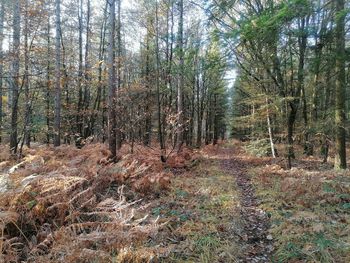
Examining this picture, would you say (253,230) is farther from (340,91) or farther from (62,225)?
(340,91)

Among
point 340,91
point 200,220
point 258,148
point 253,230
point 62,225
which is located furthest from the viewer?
point 258,148

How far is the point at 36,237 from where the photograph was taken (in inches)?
150

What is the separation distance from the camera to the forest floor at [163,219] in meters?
3.57

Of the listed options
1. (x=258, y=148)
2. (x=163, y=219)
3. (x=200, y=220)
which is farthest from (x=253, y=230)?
(x=258, y=148)

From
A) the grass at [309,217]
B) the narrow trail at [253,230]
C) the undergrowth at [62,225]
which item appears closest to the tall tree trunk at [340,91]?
the grass at [309,217]

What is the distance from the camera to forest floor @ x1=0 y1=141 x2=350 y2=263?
357cm

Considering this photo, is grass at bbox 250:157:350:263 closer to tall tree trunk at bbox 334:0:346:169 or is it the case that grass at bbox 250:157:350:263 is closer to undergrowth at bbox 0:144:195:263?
tall tree trunk at bbox 334:0:346:169

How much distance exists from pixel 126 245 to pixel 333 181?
600cm

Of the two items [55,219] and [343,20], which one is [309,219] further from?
[343,20]

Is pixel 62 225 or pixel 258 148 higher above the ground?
pixel 258 148

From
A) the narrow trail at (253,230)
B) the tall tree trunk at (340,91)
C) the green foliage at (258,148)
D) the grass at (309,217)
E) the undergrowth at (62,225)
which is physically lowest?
the narrow trail at (253,230)

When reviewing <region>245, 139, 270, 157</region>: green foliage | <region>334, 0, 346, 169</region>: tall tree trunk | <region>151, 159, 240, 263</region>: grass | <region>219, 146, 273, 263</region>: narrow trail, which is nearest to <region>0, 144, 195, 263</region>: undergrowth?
<region>151, 159, 240, 263</region>: grass

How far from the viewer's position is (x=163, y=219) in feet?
16.3

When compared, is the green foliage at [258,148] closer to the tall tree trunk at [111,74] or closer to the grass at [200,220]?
the grass at [200,220]
